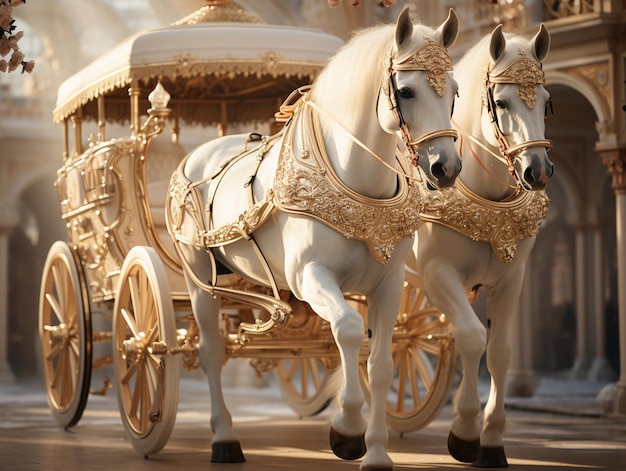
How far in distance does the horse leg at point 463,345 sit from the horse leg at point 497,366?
64 mm

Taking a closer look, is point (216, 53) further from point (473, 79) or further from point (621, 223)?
point (621, 223)

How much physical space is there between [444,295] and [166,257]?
245 centimetres

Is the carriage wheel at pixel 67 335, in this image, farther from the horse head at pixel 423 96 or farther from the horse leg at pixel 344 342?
the horse head at pixel 423 96

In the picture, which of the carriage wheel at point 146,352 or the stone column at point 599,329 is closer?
the carriage wheel at point 146,352

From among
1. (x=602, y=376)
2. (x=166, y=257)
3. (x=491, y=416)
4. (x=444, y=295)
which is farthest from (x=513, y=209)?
(x=602, y=376)

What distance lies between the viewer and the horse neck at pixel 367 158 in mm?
6449

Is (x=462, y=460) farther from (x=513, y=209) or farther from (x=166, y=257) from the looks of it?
(x=166, y=257)

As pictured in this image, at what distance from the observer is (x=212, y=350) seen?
794 cm

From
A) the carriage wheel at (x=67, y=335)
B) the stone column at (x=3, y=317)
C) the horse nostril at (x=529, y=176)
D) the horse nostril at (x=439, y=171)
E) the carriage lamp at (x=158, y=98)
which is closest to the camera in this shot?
the horse nostril at (x=439, y=171)

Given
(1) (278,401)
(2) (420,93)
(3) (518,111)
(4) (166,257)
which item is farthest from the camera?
(1) (278,401)

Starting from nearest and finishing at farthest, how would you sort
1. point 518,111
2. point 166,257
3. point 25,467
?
point 518,111 → point 25,467 → point 166,257

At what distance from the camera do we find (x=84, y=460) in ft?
25.3

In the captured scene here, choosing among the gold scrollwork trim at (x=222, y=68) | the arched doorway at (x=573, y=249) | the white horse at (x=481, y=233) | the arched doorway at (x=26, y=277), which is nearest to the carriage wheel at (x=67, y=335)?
the gold scrollwork trim at (x=222, y=68)

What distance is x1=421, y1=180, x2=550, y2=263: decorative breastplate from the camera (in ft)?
23.0
